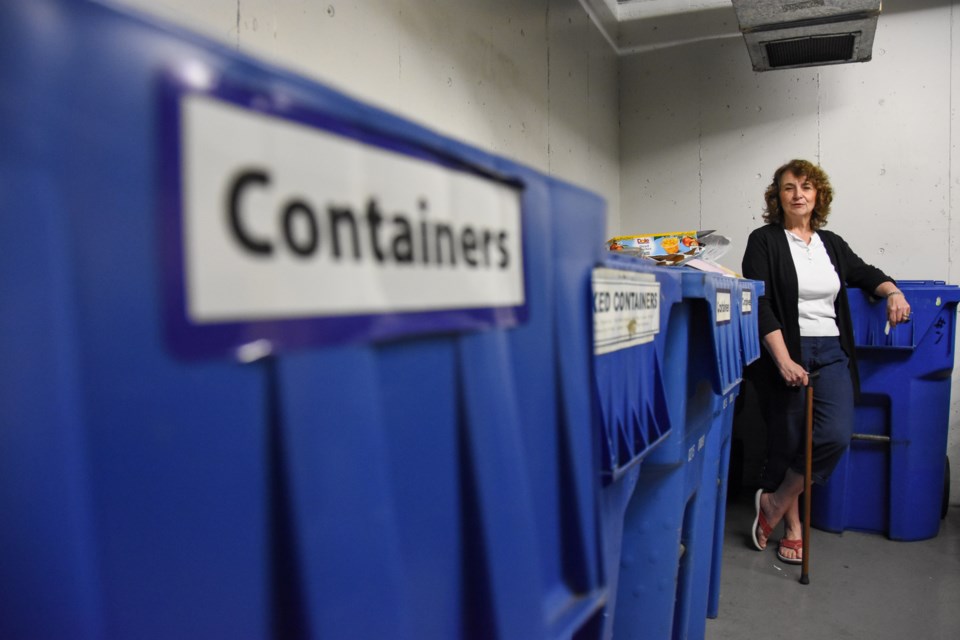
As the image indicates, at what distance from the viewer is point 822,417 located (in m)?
2.53

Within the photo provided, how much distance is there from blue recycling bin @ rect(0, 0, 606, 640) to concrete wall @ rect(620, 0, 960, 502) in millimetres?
3432

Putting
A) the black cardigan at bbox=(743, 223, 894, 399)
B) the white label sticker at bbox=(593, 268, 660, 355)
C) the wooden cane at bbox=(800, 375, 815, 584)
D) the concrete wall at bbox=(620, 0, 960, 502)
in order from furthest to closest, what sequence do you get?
the concrete wall at bbox=(620, 0, 960, 502) < the black cardigan at bbox=(743, 223, 894, 399) < the wooden cane at bbox=(800, 375, 815, 584) < the white label sticker at bbox=(593, 268, 660, 355)

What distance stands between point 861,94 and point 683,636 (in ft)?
10.0

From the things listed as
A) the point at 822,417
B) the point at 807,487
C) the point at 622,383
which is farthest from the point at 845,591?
the point at 622,383

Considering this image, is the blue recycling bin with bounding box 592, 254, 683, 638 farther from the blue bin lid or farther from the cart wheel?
the cart wheel

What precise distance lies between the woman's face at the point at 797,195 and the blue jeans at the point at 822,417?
0.53 meters

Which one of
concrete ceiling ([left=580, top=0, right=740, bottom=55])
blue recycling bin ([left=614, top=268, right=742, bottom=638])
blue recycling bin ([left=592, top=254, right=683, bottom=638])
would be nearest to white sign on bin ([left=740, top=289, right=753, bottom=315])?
blue recycling bin ([left=614, top=268, right=742, bottom=638])

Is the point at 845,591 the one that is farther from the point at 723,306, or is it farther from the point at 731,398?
the point at 723,306

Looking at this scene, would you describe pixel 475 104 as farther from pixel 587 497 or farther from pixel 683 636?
pixel 587 497

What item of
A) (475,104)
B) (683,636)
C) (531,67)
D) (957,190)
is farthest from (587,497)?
(957,190)

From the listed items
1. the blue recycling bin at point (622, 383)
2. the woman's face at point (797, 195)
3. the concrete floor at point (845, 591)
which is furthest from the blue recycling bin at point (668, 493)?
the woman's face at point (797, 195)

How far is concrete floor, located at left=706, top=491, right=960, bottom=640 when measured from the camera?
6.70ft

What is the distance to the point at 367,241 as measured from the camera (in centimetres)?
36

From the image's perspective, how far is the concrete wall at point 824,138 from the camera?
10.5ft
